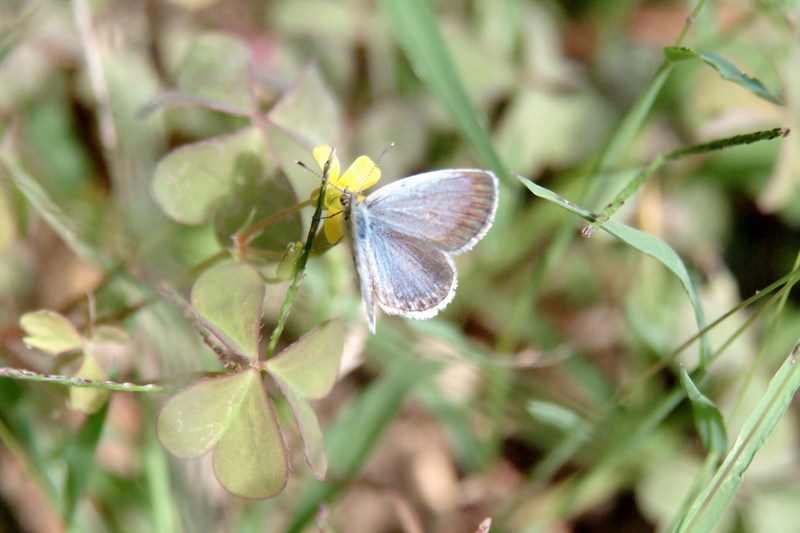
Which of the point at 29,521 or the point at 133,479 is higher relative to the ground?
the point at 133,479

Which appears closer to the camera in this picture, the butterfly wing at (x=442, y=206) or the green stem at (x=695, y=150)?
the green stem at (x=695, y=150)

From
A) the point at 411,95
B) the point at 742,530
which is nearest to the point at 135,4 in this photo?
the point at 411,95

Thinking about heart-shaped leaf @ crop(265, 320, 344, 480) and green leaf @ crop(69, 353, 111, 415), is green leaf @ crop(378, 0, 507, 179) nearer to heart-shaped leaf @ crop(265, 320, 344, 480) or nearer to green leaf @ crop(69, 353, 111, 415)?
heart-shaped leaf @ crop(265, 320, 344, 480)

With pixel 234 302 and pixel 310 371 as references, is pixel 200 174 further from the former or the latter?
pixel 310 371

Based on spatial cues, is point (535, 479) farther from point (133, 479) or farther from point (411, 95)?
point (411, 95)

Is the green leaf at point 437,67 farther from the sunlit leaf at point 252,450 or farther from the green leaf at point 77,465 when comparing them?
the green leaf at point 77,465

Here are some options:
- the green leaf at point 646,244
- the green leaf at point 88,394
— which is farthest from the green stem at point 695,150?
the green leaf at point 88,394

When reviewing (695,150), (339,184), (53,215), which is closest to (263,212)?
(339,184)
